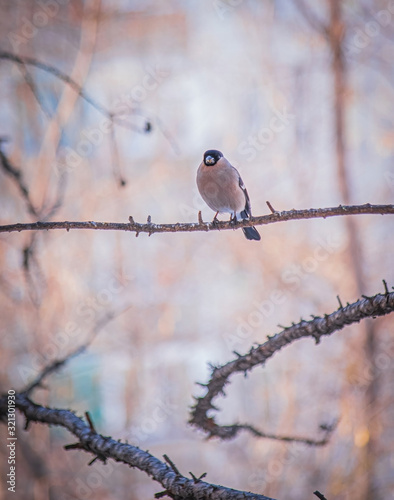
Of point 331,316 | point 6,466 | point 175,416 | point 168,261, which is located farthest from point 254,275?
point 331,316

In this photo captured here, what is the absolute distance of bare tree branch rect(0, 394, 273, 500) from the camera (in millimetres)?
1519

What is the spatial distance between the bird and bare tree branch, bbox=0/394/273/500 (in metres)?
2.20

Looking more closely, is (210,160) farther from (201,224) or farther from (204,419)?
(204,419)

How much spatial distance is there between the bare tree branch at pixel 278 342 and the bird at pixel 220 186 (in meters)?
2.08

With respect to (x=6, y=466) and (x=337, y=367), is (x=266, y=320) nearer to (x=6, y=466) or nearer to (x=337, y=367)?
(x=337, y=367)

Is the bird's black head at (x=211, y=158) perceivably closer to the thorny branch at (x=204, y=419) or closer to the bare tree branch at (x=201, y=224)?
the bare tree branch at (x=201, y=224)

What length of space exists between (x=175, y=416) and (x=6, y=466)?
9.57 ft

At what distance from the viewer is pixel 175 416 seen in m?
8.80

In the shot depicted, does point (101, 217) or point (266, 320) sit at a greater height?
point (101, 217)

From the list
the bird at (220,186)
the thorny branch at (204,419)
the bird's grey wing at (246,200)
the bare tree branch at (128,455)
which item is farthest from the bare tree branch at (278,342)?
the bird's grey wing at (246,200)

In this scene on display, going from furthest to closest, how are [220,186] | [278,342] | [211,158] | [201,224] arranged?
[211,158] < [220,186] < [201,224] < [278,342]

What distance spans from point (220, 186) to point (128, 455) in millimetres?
2566

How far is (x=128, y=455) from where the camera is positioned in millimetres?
1827

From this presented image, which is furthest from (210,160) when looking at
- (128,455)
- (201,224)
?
(128,455)
